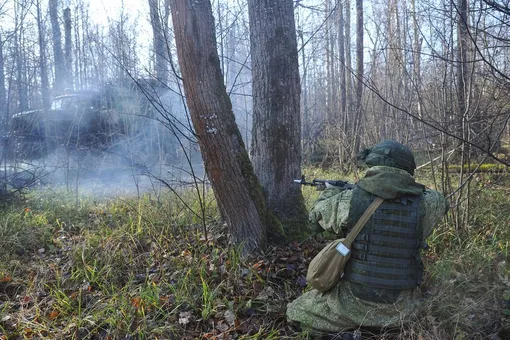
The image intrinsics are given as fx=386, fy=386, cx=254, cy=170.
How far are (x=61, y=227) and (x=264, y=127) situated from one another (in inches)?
118

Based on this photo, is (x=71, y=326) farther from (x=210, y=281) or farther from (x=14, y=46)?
(x=14, y=46)

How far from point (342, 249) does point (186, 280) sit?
1.59m

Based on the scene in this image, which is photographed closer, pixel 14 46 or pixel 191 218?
pixel 191 218

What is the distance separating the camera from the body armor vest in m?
2.35

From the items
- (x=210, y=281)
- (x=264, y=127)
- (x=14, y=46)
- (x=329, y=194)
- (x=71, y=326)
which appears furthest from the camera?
(x=14, y=46)

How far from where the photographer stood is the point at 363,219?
2352 millimetres

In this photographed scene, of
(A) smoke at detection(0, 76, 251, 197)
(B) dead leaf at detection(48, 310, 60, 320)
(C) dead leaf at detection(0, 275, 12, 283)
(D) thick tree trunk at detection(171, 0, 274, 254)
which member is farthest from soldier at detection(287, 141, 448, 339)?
(A) smoke at detection(0, 76, 251, 197)

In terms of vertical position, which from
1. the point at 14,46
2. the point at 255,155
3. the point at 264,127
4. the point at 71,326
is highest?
the point at 14,46

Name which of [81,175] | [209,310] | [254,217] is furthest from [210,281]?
[81,175]

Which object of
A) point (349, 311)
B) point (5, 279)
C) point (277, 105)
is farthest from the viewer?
point (277, 105)

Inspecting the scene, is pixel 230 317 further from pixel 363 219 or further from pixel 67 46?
pixel 67 46

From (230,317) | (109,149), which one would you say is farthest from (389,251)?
(109,149)

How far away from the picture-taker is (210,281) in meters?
3.42

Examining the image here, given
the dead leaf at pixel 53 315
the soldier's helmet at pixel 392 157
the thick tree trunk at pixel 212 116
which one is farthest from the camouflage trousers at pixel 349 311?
the dead leaf at pixel 53 315
